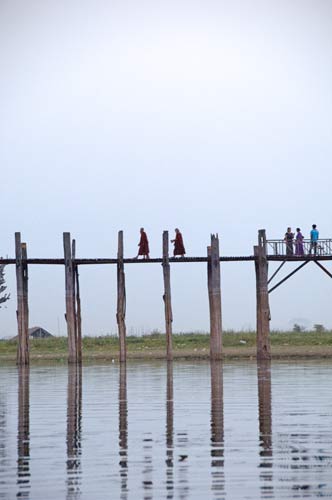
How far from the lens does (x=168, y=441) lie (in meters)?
13.1

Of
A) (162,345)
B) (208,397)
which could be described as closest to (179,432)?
(208,397)

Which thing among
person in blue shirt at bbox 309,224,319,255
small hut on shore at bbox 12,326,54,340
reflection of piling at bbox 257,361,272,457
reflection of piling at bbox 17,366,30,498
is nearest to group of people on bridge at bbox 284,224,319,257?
person in blue shirt at bbox 309,224,319,255

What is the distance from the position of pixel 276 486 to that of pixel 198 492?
0.66m

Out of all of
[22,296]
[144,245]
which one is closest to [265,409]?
[22,296]

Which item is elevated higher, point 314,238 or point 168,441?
point 314,238

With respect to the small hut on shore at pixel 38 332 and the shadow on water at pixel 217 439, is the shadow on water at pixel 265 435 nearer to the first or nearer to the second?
the shadow on water at pixel 217 439

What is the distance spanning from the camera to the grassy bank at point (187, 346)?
144ft

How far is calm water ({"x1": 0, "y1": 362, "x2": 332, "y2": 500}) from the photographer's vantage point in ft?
33.0

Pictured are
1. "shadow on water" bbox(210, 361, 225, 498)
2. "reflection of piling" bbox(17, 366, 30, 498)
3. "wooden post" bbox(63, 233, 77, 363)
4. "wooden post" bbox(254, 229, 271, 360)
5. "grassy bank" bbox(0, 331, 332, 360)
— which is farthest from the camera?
"grassy bank" bbox(0, 331, 332, 360)

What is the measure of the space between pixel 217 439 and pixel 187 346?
124ft

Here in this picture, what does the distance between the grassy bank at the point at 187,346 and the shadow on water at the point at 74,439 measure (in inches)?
A: 742

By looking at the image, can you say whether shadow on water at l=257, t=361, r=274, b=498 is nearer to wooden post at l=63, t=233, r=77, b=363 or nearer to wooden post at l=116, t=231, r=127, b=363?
wooden post at l=116, t=231, r=127, b=363

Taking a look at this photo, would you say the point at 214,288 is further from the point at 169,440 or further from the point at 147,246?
the point at 169,440

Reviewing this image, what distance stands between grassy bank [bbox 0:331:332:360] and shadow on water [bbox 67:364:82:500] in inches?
742
